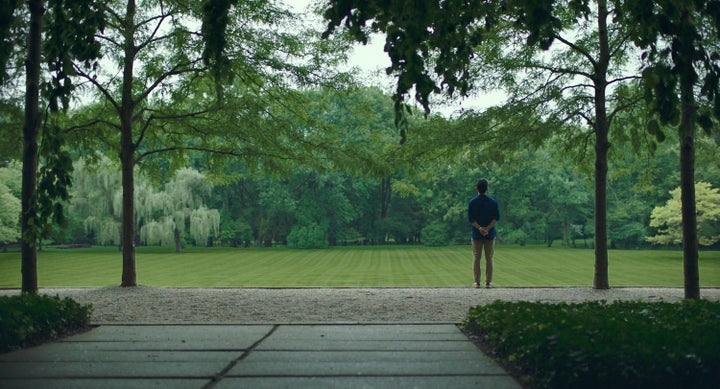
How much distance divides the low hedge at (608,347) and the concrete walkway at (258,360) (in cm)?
25

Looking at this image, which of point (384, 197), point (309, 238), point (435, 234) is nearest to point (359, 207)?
point (384, 197)

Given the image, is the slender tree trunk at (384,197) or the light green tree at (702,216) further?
the slender tree trunk at (384,197)

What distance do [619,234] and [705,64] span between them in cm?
4950

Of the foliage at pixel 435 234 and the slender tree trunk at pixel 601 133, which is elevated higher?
the slender tree trunk at pixel 601 133

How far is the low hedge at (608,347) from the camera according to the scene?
3793 millimetres

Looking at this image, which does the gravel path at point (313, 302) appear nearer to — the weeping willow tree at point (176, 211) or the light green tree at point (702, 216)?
the light green tree at point (702, 216)

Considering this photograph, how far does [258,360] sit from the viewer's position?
4781 mm

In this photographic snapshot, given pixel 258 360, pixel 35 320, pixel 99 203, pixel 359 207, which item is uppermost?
pixel 99 203

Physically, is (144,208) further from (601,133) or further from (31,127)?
(601,133)

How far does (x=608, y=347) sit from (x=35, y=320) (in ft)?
16.8

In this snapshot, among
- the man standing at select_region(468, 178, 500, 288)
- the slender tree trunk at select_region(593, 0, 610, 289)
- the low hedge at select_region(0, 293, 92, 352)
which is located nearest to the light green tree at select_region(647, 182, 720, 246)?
the slender tree trunk at select_region(593, 0, 610, 289)

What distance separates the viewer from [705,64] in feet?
12.4

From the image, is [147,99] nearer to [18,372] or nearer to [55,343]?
[55,343]

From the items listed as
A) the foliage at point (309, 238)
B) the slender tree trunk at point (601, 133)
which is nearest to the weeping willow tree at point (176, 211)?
the foliage at point (309, 238)
